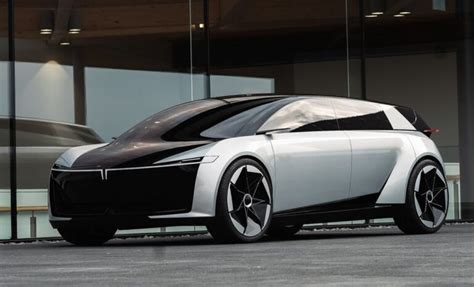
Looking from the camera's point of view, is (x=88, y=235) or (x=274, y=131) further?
(x=88, y=235)

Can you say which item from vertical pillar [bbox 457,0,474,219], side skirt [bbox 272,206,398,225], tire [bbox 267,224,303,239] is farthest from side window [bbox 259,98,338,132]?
vertical pillar [bbox 457,0,474,219]

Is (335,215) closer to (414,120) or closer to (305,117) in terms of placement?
(305,117)

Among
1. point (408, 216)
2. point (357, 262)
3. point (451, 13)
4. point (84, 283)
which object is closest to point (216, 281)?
point (84, 283)

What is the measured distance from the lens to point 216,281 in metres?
6.49

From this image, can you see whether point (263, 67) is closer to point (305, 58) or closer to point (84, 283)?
point (305, 58)

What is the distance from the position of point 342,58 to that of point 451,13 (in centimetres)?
211

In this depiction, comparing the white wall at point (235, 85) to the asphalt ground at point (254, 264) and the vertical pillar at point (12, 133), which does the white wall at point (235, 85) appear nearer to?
the vertical pillar at point (12, 133)

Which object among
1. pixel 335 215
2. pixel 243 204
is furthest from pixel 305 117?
pixel 243 204

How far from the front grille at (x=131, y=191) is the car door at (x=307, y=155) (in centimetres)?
101

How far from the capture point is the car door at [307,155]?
11141mm

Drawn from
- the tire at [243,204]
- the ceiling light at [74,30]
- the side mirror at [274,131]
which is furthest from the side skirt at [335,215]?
the ceiling light at [74,30]

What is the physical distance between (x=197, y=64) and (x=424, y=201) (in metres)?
4.52

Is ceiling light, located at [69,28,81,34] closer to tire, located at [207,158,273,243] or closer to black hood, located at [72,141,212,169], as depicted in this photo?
black hood, located at [72,141,212,169]

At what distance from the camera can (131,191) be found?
10633 mm
